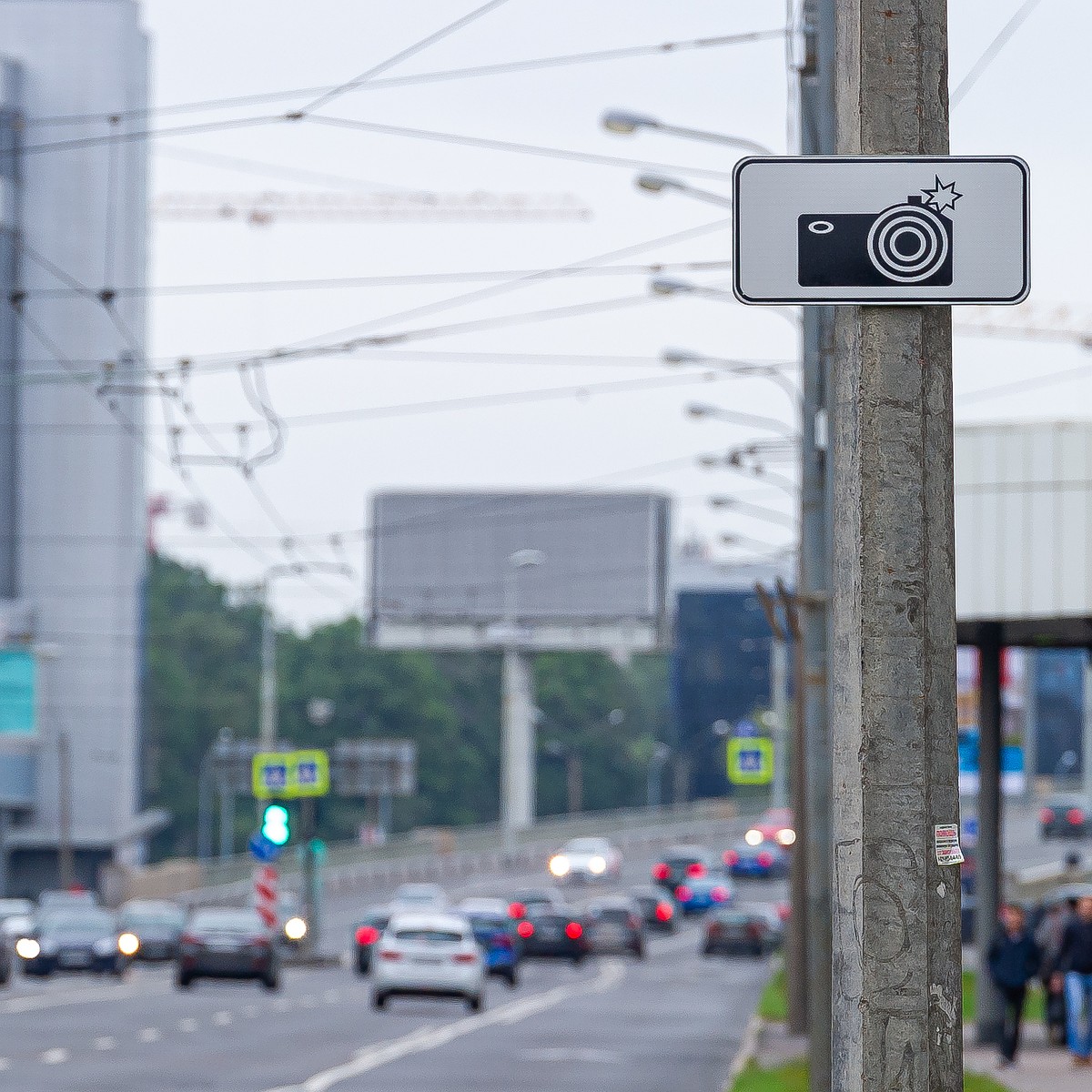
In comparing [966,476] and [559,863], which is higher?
[966,476]

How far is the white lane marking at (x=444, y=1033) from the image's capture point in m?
23.1

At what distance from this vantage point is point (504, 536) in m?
90.8

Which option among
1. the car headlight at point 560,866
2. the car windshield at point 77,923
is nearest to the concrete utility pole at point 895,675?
the car windshield at point 77,923

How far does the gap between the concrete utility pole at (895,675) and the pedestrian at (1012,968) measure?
669 inches

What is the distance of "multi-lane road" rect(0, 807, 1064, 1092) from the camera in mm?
23266

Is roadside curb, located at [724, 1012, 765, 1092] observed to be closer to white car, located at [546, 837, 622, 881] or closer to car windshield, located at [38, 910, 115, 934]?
car windshield, located at [38, 910, 115, 934]

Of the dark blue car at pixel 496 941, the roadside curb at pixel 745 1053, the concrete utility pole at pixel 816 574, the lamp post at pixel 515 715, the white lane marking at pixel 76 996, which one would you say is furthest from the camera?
the lamp post at pixel 515 715

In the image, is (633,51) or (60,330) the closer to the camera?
(633,51)

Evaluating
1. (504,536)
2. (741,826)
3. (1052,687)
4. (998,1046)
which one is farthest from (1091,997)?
(1052,687)

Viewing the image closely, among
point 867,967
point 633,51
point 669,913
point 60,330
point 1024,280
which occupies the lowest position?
point 669,913

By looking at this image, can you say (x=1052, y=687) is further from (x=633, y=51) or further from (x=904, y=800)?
(x=904, y=800)

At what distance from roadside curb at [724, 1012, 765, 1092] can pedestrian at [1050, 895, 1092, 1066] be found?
9.89ft

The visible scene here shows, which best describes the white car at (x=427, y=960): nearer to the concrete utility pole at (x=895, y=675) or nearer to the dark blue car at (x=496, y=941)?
the dark blue car at (x=496, y=941)

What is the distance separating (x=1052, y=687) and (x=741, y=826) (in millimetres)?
48431
